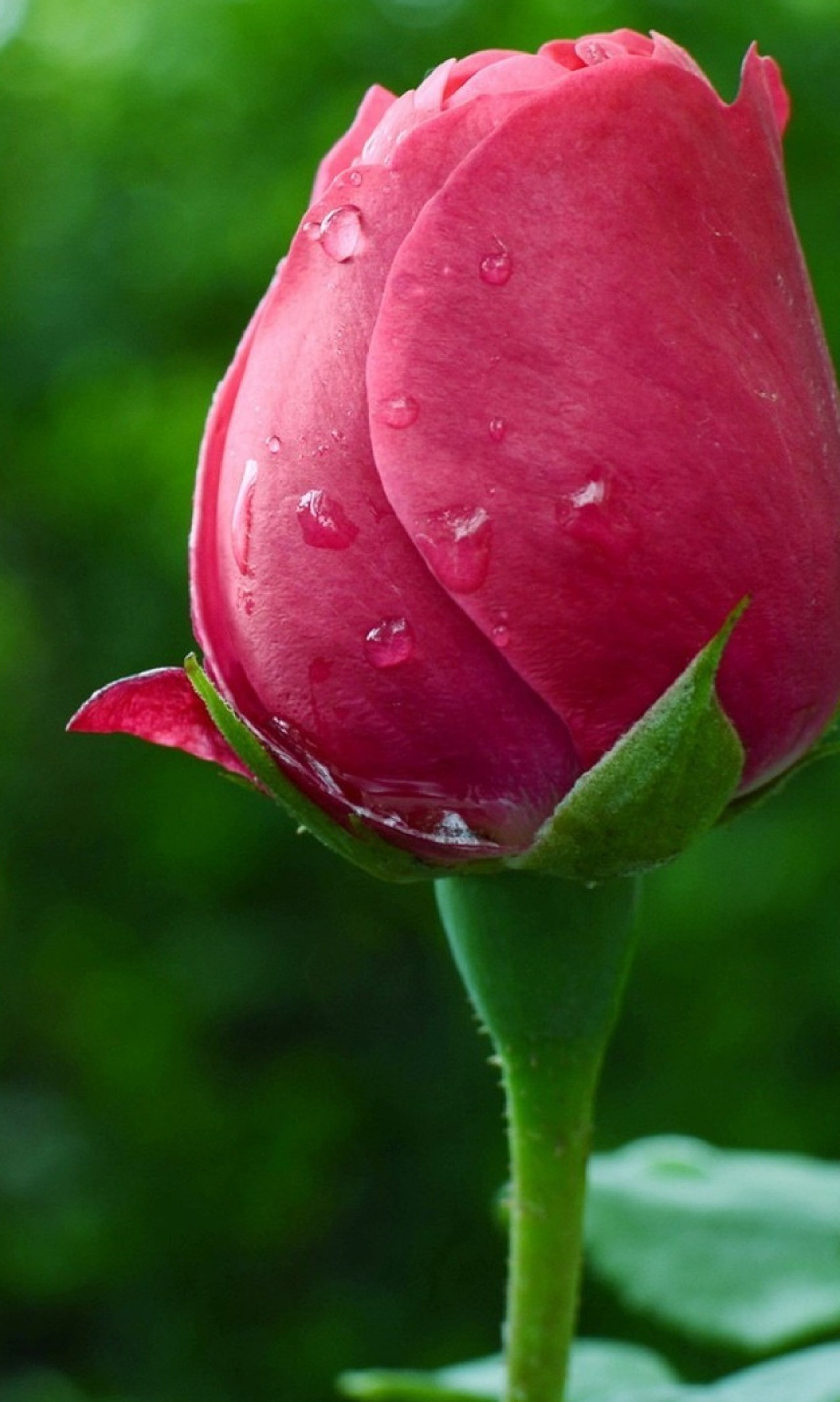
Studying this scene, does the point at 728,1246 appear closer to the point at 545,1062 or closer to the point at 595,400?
the point at 545,1062

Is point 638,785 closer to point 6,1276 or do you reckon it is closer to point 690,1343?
point 690,1343

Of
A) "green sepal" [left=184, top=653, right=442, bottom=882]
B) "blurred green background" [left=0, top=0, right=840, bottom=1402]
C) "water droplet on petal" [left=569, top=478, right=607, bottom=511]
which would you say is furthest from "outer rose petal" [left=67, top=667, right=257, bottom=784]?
"blurred green background" [left=0, top=0, right=840, bottom=1402]

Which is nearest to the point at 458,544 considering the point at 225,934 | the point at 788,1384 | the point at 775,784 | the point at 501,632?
the point at 501,632

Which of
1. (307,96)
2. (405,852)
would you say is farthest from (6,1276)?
(405,852)

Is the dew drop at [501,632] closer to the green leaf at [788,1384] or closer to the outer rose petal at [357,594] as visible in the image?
the outer rose petal at [357,594]

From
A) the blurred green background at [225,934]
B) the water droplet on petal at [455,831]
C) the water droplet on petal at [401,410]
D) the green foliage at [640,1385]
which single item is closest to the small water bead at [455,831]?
the water droplet on petal at [455,831]

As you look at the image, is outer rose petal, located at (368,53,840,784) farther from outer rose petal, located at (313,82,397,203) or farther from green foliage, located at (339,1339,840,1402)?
green foliage, located at (339,1339,840,1402)

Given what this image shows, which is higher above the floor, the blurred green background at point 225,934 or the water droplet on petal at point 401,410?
the water droplet on petal at point 401,410
